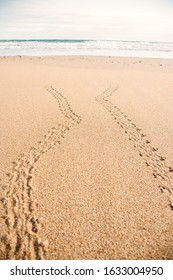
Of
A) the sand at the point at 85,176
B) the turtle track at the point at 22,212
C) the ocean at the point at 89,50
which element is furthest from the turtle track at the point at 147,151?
the ocean at the point at 89,50

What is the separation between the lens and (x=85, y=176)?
20.4ft

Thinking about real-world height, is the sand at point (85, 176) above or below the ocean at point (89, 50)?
below

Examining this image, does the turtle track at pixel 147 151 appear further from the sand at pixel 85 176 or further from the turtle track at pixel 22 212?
→ the turtle track at pixel 22 212

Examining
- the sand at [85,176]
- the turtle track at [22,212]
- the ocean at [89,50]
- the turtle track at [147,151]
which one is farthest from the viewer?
the ocean at [89,50]

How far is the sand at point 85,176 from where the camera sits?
181 inches

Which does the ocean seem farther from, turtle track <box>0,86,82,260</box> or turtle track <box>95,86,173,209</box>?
turtle track <box>0,86,82,260</box>

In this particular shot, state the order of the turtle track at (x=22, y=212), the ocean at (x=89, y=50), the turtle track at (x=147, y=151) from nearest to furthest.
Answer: the turtle track at (x=22, y=212) → the turtle track at (x=147, y=151) → the ocean at (x=89, y=50)

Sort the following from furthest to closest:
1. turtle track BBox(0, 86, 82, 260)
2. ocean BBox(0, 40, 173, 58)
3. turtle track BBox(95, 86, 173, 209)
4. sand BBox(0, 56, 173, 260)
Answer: ocean BBox(0, 40, 173, 58) → turtle track BBox(95, 86, 173, 209) → sand BBox(0, 56, 173, 260) → turtle track BBox(0, 86, 82, 260)

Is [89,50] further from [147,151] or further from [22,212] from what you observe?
[22,212]

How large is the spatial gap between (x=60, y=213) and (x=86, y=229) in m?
0.62

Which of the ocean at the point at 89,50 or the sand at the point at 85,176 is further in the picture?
the ocean at the point at 89,50

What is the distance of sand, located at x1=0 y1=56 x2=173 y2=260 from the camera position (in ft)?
15.0

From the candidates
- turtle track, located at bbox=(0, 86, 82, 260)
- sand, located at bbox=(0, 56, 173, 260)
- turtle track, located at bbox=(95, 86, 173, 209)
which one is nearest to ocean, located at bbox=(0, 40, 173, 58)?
sand, located at bbox=(0, 56, 173, 260)

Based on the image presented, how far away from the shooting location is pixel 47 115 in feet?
31.1
